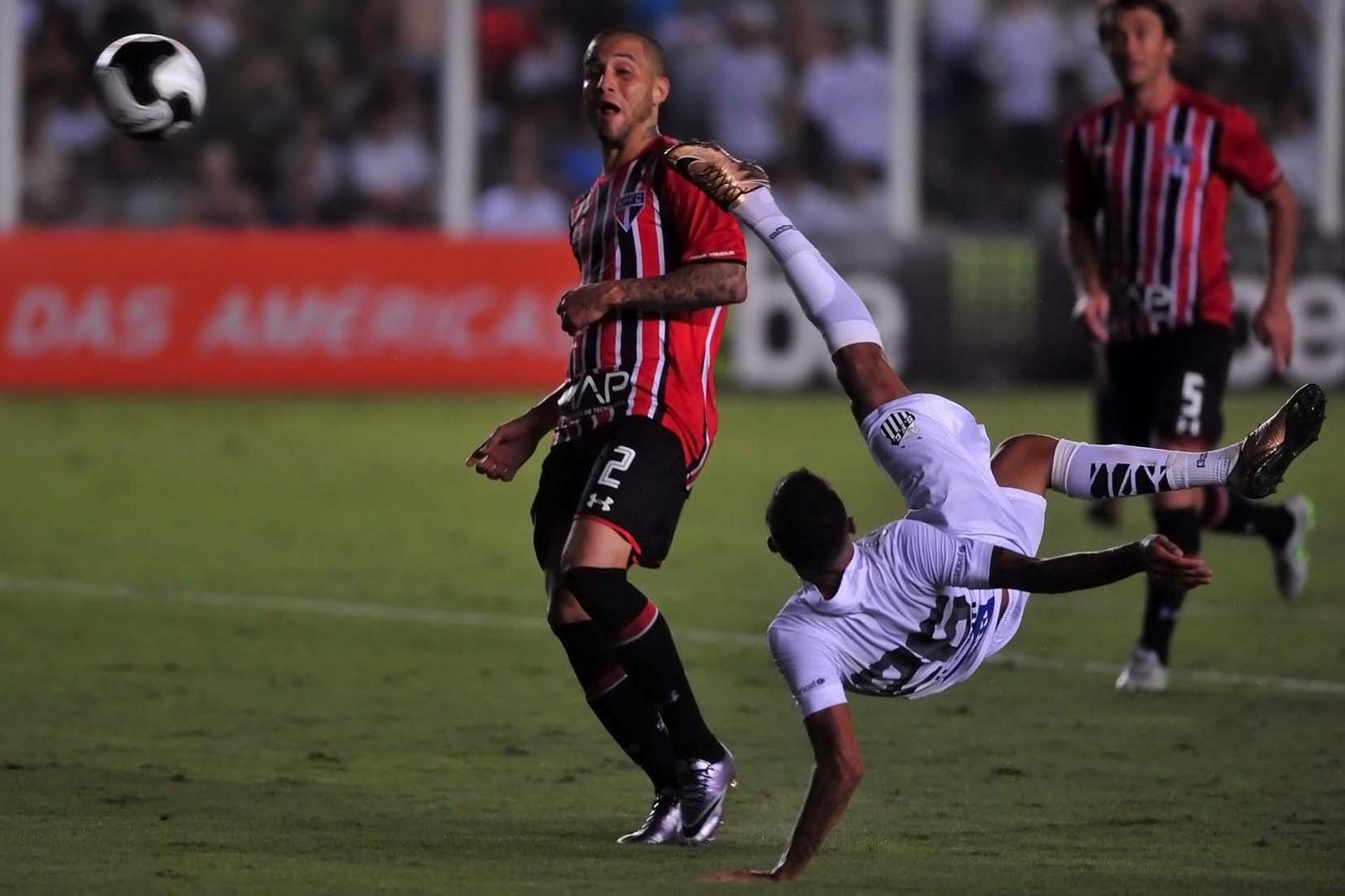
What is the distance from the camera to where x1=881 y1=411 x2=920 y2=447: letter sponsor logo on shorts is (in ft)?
19.2

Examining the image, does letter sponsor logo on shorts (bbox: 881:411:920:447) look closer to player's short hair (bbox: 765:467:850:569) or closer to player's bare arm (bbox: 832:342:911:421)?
player's bare arm (bbox: 832:342:911:421)

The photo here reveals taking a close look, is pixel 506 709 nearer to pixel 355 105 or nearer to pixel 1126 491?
pixel 1126 491

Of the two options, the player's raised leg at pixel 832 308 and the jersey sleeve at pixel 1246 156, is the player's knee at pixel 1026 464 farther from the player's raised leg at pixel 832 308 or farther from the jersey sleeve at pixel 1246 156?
the jersey sleeve at pixel 1246 156

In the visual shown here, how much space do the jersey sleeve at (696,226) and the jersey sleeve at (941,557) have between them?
30.6 inches

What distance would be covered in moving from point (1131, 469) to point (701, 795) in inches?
53.5

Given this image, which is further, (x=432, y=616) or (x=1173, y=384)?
(x=432, y=616)

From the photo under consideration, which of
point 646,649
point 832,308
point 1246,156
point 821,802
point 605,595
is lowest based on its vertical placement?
point 821,802

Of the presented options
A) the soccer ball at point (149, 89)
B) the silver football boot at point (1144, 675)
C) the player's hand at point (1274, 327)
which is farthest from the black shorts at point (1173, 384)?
the soccer ball at point (149, 89)

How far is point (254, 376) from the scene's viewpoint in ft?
60.7

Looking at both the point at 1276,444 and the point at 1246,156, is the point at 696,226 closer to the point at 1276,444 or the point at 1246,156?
the point at 1276,444

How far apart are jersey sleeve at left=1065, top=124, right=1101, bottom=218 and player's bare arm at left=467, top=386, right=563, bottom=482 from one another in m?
3.17

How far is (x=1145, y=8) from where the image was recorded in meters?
8.09

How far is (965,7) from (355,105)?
5574mm

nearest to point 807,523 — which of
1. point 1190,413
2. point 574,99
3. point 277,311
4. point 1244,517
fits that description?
point 1190,413
